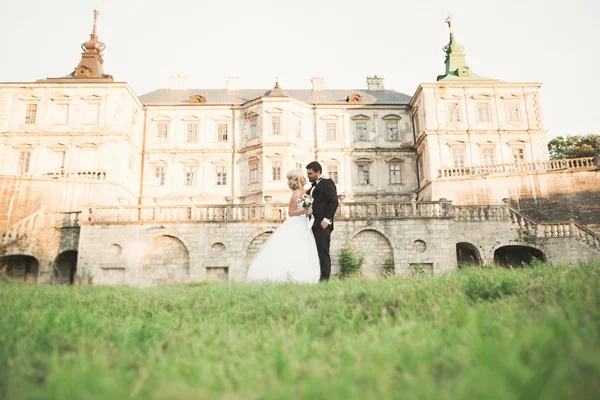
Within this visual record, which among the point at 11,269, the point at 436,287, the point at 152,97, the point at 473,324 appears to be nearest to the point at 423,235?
the point at 436,287

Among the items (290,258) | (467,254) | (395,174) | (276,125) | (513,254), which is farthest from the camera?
(395,174)

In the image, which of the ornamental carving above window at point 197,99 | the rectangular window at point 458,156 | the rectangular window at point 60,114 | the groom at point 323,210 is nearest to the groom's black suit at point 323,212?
the groom at point 323,210

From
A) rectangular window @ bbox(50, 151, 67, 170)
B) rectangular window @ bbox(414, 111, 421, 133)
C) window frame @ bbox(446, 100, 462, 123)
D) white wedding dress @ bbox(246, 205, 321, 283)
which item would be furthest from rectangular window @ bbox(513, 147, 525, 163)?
rectangular window @ bbox(50, 151, 67, 170)

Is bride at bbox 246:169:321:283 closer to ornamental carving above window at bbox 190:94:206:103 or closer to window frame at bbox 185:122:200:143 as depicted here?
window frame at bbox 185:122:200:143

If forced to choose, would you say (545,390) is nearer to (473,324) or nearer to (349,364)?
(349,364)

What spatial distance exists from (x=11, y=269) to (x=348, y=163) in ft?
86.6

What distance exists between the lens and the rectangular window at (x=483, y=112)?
33656 mm

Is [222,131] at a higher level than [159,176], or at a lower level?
higher

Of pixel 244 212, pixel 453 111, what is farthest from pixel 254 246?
pixel 453 111

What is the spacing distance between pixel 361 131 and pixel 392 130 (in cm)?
294

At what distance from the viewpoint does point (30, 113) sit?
32500 mm

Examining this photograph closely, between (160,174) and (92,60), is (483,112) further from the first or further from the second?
(92,60)

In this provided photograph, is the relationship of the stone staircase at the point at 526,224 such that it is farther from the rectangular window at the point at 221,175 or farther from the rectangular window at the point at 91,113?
the rectangular window at the point at 91,113

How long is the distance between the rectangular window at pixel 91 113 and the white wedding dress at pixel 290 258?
29.8 meters
